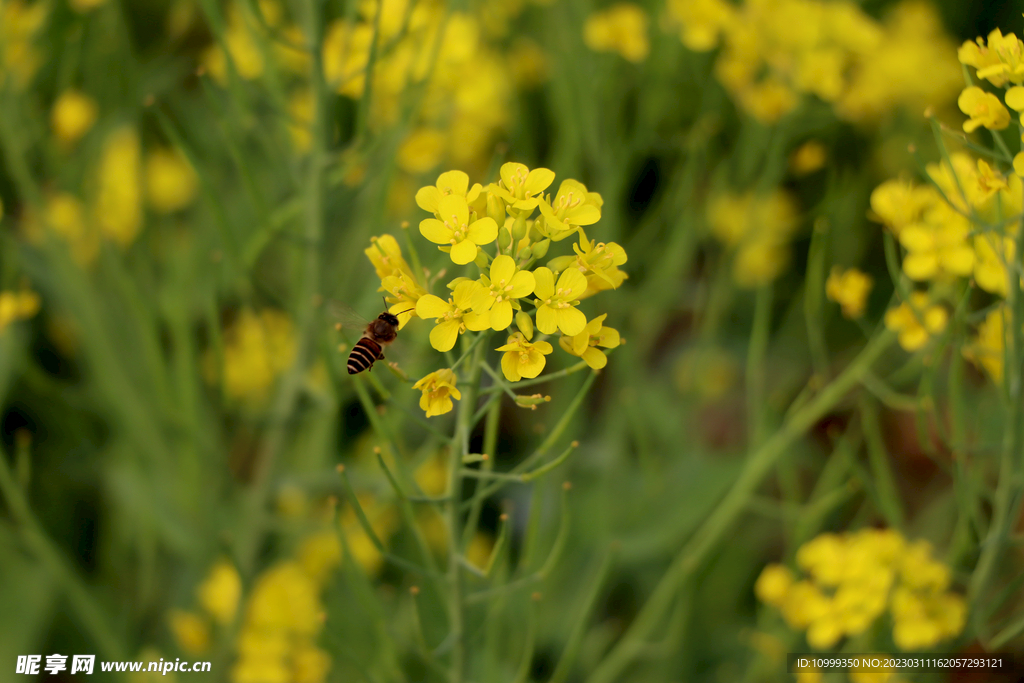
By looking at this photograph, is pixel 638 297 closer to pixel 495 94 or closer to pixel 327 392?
pixel 495 94

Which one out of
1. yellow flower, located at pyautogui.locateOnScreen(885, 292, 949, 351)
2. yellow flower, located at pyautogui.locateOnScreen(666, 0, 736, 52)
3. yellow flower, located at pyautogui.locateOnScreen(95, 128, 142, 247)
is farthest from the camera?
yellow flower, located at pyautogui.locateOnScreen(95, 128, 142, 247)

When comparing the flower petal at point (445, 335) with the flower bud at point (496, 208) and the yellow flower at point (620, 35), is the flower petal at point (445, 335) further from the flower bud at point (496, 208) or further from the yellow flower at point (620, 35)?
the yellow flower at point (620, 35)

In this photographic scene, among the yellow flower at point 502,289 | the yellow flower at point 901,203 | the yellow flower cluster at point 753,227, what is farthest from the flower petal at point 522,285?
the yellow flower cluster at point 753,227

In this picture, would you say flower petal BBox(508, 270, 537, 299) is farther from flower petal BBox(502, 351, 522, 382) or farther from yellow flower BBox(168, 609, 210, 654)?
yellow flower BBox(168, 609, 210, 654)

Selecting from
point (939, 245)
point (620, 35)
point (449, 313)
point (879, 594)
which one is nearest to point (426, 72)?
point (620, 35)

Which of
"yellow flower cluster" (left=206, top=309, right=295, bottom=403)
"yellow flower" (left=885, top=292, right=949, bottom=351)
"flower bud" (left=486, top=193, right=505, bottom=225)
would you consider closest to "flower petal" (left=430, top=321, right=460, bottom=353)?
"flower bud" (left=486, top=193, right=505, bottom=225)

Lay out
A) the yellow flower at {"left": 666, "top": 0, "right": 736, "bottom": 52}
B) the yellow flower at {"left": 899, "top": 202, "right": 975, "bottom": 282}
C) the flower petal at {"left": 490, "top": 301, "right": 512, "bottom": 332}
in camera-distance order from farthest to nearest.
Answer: the yellow flower at {"left": 666, "top": 0, "right": 736, "bottom": 52}, the yellow flower at {"left": 899, "top": 202, "right": 975, "bottom": 282}, the flower petal at {"left": 490, "top": 301, "right": 512, "bottom": 332}
